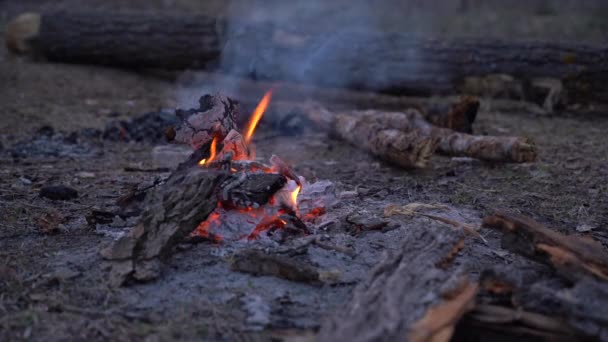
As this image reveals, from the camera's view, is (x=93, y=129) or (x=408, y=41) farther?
(x=408, y=41)

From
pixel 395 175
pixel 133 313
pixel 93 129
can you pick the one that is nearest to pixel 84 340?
pixel 133 313

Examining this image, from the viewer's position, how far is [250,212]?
402cm

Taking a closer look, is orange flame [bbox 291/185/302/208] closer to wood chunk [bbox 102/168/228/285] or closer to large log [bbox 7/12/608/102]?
wood chunk [bbox 102/168/228/285]

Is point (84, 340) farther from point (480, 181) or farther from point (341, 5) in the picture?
point (341, 5)

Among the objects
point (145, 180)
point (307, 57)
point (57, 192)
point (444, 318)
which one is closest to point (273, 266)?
point (444, 318)

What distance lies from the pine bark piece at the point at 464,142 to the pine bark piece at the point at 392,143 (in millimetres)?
230

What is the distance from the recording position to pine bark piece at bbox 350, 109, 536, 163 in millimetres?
5949

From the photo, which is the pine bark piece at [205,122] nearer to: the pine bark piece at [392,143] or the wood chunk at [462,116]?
the pine bark piece at [392,143]

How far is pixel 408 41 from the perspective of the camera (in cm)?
902

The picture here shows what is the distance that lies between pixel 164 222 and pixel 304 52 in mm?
6005

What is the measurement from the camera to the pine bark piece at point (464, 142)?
5949mm

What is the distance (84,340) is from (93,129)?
4.79 m

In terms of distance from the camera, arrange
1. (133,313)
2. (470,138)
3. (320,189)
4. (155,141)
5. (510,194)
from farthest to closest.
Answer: (155,141) → (470,138) → (510,194) → (320,189) → (133,313)

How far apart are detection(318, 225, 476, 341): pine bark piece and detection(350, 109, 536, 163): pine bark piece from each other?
2.89 m
